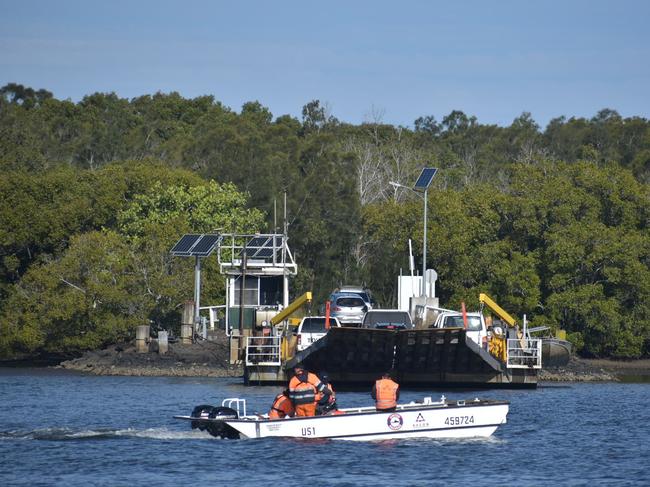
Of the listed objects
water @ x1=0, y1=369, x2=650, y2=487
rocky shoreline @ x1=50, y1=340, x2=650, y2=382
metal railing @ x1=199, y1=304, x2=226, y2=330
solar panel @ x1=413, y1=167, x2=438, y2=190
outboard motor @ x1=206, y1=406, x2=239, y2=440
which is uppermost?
solar panel @ x1=413, y1=167, x2=438, y2=190

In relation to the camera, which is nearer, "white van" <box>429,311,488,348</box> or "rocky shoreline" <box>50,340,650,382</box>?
"white van" <box>429,311,488,348</box>

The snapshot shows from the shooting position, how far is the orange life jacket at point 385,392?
1188 inches

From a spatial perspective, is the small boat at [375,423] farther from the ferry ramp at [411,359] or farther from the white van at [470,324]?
the white van at [470,324]

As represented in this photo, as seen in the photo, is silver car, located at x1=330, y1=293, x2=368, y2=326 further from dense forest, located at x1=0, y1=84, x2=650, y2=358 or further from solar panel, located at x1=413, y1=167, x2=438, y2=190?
dense forest, located at x1=0, y1=84, x2=650, y2=358

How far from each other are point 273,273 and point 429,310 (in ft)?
43.0

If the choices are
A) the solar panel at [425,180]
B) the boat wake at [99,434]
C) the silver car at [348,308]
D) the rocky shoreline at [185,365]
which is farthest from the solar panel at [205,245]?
the boat wake at [99,434]

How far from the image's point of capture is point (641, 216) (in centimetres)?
6981

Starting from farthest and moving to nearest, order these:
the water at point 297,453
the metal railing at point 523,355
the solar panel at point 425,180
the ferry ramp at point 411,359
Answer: the solar panel at point 425,180
the metal railing at point 523,355
the ferry ramp at point 411,359
the water at point 297,453

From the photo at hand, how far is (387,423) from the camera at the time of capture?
1198 inches

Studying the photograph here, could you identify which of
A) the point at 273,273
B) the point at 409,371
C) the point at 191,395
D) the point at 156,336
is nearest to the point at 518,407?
the point at 409,371

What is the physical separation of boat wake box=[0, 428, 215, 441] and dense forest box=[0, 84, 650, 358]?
30.4 m

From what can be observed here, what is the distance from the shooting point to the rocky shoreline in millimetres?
57406

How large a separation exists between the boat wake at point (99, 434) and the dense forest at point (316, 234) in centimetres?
3038

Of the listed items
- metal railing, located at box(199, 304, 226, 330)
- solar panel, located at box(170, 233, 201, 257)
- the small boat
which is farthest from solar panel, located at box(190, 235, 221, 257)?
the small boat
